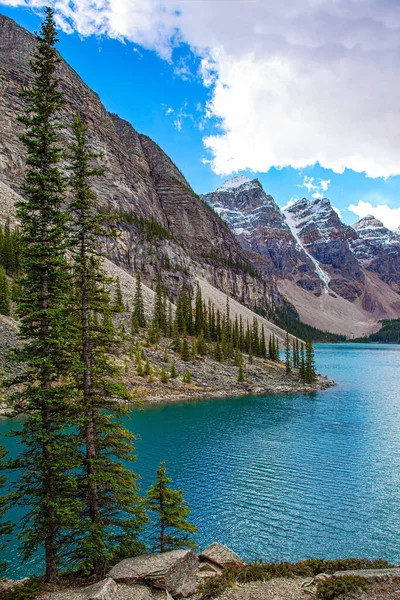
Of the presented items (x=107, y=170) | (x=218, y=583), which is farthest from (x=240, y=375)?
(x=107, y=170)

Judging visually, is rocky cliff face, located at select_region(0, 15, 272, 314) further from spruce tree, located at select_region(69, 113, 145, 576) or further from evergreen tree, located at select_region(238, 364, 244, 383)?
spruce tree, located at select_region(69, 113, 145, 576)

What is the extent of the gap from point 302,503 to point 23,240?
79.1 feet

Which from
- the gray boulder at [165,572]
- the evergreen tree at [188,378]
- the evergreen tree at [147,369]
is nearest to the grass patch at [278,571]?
the gray boulder at [165,572]

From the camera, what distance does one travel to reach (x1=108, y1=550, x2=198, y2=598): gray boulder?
1124 cm

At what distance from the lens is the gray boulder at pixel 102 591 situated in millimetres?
10156

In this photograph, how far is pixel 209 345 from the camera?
3509 inches

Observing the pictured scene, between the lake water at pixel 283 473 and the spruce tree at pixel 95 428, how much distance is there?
6928mm

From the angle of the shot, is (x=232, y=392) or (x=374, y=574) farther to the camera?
(x=232, y=392)

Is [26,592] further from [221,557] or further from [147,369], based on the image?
[147,369]

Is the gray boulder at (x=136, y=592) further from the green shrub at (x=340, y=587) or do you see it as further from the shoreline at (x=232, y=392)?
the shoreline at (x=232, y=392)

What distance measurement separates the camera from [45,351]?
13.2 meters

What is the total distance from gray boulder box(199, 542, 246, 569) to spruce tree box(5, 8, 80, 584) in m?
5.76

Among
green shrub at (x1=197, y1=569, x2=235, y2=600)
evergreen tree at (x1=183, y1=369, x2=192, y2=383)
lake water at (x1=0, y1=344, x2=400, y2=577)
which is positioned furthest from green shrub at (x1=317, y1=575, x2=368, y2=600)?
evergreen tree at (x1=183, y1=369, x2=192, y2=383)

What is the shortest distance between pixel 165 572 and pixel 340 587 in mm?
5396
